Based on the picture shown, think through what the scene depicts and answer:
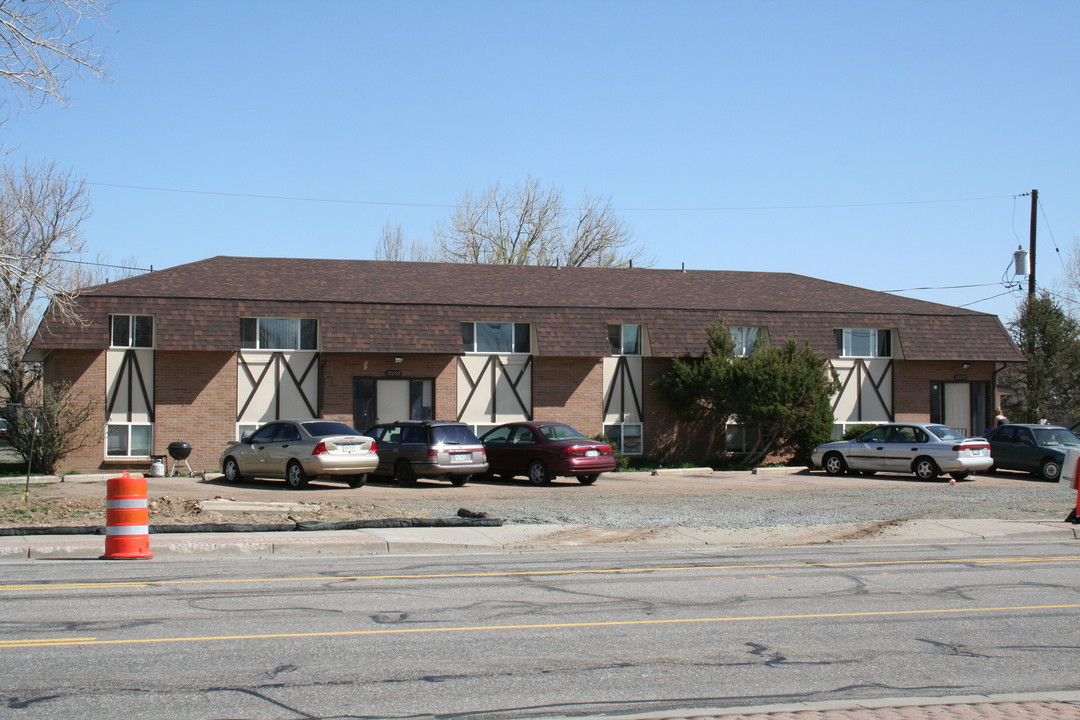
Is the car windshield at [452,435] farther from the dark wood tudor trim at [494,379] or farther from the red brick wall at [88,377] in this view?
the red brick wall at [88,377]

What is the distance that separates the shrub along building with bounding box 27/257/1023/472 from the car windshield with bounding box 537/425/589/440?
5.19 meters

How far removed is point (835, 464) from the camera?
2958 cm

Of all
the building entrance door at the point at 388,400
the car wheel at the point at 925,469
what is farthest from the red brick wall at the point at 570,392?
the car wheel at the point at 925,469

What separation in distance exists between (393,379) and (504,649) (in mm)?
23150

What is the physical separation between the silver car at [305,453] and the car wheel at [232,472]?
3cm

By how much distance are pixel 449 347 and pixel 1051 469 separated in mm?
16399

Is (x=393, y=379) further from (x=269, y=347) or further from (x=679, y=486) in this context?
(x=679, y=486)

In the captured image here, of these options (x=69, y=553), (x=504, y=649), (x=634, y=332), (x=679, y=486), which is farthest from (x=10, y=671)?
(x=634, y=332)

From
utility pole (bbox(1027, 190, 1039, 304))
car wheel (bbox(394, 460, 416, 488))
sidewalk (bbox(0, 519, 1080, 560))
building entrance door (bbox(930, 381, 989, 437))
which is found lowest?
sidewalk (bbox(0, 519, 1080, 560))

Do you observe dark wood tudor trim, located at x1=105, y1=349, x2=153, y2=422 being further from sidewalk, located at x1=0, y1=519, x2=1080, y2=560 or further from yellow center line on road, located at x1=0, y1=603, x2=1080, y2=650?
yellow center line on road, located at x1=0, y1=603, x2=1080, y2=650

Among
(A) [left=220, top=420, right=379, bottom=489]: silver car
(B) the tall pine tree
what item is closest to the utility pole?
(B) the tall pine tree

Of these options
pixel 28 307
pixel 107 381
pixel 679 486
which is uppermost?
pixel 28 307

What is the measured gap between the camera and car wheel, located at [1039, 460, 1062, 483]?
27.7 m

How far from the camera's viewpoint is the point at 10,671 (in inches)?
278
